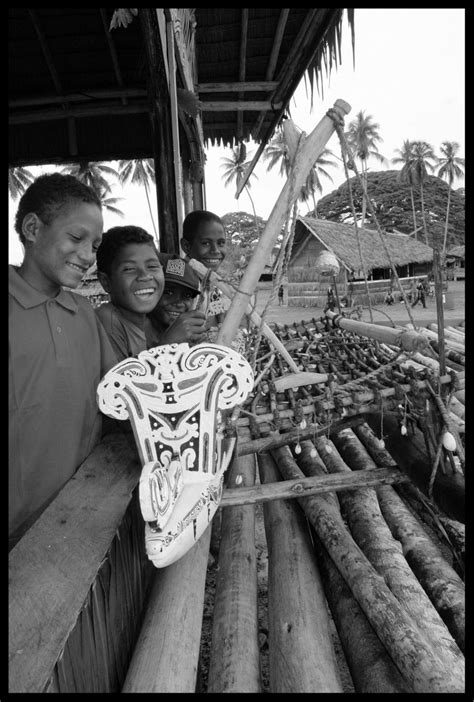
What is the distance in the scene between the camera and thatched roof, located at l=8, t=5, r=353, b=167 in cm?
365

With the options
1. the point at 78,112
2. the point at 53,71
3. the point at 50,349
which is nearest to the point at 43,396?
the point at 50,349

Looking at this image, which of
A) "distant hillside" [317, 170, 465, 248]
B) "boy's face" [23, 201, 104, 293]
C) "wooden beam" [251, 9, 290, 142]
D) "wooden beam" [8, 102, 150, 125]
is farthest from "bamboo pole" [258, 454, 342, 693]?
"distant hillside" [317, 170, 465, 248]

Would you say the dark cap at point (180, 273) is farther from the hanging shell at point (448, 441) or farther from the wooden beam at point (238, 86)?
the wooden beam at point (238, 86)

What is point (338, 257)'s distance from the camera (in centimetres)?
1908

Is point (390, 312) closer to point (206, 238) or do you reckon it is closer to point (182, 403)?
point (206, 238)

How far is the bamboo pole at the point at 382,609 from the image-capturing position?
44.4 inches

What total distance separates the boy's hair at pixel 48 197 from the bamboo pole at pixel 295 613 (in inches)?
56.8

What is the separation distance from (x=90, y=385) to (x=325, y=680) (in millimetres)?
1038

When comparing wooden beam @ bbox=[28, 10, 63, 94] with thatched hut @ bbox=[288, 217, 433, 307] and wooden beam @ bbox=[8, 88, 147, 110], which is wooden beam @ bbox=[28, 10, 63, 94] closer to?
wooden beam @ bbox=[8, 88, 147, 110]

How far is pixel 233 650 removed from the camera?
1.32 meters

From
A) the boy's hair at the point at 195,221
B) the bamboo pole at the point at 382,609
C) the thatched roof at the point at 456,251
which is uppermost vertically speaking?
the thatched roof at the point at 456,251

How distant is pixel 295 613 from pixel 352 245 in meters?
20.9

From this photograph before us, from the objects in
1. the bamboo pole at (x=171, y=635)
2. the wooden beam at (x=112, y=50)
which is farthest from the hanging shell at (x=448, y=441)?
the wooden beam at (x=112, y=50)

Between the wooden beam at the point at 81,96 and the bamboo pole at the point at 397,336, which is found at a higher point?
the wooden beam at the point at 81,96
